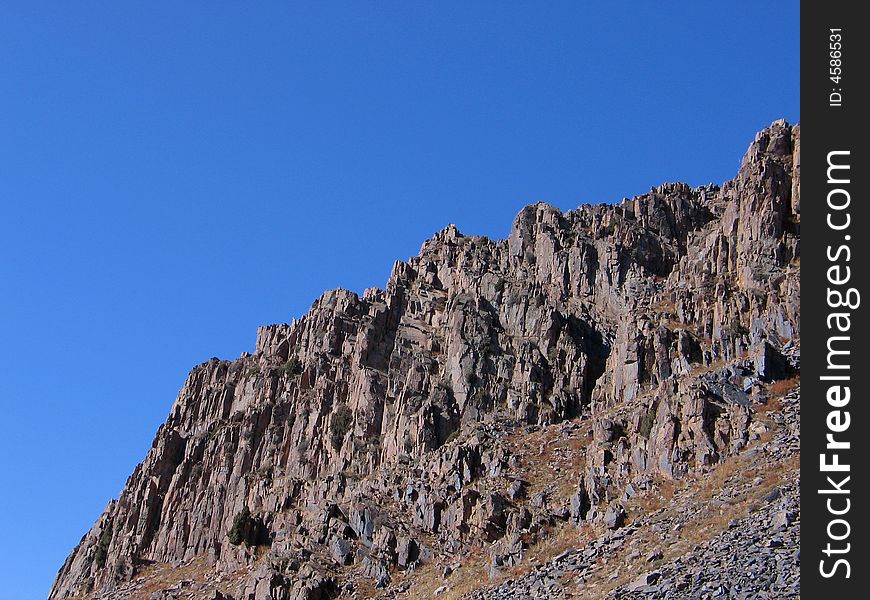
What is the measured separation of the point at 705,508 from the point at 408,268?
222ft

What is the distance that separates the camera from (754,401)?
81125mm

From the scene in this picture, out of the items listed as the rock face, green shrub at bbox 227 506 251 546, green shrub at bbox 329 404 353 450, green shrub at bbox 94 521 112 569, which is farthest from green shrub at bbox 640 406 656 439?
green shrub at bbox 94 521 112 569

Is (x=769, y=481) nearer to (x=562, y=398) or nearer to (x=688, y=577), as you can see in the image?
(x=688, y=577)

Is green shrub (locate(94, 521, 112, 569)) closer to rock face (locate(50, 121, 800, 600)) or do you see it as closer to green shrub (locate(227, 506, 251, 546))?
rock face (locate(50, 121, 800, 600))

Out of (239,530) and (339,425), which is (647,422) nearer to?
(339,425)

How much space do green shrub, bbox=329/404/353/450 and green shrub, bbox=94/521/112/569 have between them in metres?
27.9

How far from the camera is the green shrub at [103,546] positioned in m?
115

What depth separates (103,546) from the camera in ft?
385

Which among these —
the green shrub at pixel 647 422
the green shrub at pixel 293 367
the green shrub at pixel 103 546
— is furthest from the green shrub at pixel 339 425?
the green shrub at pixel 647 422

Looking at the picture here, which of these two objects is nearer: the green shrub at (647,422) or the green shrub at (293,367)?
the green shrub at (647,422)

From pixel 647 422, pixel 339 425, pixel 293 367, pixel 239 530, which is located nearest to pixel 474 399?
pixel 339 425

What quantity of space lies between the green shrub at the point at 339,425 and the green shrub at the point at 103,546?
91.5ft

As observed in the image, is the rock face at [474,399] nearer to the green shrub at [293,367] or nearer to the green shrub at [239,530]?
the green shrub at [239,530]

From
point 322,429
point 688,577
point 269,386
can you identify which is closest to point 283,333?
point 269,386
